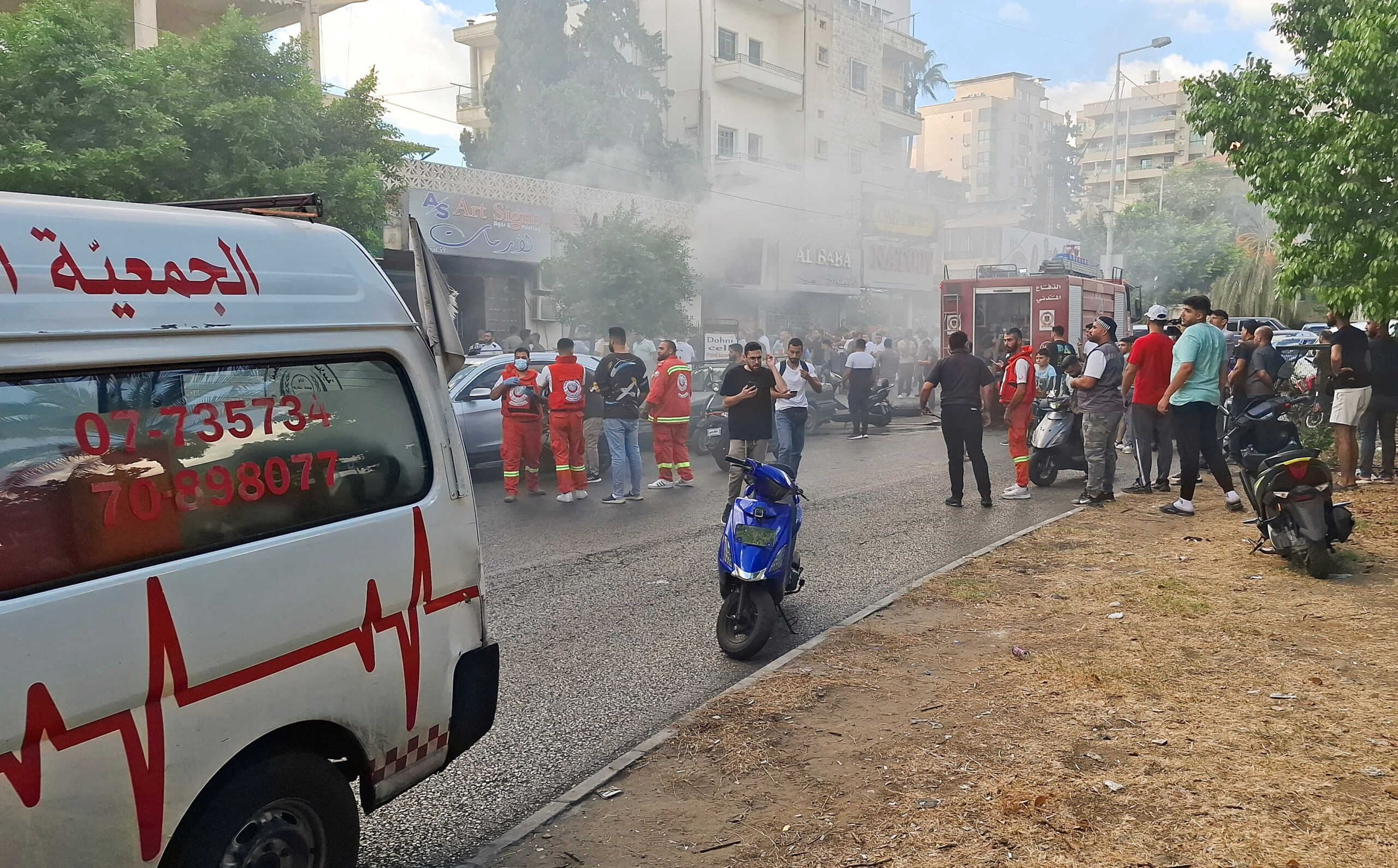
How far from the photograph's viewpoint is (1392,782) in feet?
12.4

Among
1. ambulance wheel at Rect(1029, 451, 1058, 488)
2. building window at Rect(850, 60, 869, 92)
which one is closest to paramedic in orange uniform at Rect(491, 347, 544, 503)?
ambulance wheel at Rect(1029, 451, 1058, 488)

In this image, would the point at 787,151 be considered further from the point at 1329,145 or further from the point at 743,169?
the point at 1329,145

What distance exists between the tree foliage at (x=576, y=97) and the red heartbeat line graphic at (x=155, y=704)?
103ft

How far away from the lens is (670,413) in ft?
38.9

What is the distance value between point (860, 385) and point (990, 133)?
260ft

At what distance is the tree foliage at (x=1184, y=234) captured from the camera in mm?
46406

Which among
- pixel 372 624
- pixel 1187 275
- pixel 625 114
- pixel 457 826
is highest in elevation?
pixel 625 114

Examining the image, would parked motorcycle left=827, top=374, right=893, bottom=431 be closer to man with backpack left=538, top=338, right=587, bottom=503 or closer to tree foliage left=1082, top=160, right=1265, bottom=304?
man with backpack left=538, top=338, right=587, bottom=503

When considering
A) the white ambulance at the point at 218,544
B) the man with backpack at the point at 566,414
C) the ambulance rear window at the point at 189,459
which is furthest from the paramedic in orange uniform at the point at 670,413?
the ambulance rear window at the point at 189,459

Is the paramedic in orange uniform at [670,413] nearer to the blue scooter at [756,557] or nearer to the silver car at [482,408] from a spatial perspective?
the silver car at [482,408]

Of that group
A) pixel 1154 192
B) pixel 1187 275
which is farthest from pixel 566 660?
pixel 1154 192

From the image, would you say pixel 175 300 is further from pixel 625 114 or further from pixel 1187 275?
pixel 1187 275

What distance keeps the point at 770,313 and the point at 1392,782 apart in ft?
115

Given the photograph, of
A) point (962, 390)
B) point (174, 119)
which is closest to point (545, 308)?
point (174, 119)
